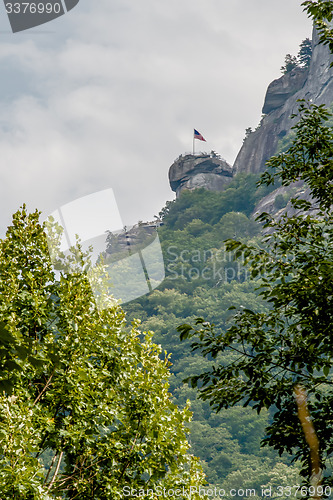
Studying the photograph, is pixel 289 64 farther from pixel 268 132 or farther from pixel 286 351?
pixel 286 351

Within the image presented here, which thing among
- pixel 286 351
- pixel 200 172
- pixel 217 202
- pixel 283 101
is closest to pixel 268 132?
pixel 283 101

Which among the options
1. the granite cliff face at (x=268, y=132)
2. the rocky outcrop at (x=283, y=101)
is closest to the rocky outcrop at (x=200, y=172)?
the granite cliff face at (x=268, y=132)

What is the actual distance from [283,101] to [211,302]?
141 feet

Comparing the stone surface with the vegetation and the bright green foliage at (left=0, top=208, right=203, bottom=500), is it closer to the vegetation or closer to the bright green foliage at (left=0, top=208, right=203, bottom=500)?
the vegetation

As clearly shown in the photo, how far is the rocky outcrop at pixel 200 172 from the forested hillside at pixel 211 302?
3223 mm

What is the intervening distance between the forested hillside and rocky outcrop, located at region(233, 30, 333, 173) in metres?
5.11

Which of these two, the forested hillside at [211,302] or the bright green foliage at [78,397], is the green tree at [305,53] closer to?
the forested hillside at [211,302]

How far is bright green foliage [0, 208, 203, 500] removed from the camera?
20.1ft

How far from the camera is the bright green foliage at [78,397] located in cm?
612

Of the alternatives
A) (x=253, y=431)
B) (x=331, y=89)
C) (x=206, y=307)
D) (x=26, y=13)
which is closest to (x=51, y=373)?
(x=26, y=13)

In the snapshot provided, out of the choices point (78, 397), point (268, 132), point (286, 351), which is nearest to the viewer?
point (286, 351)

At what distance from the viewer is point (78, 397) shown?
249 inches

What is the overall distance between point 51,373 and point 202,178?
323 ft

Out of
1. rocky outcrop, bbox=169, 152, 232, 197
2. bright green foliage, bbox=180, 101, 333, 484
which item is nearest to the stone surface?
rocky outcrop, bbox=169, 152, 232, 197
